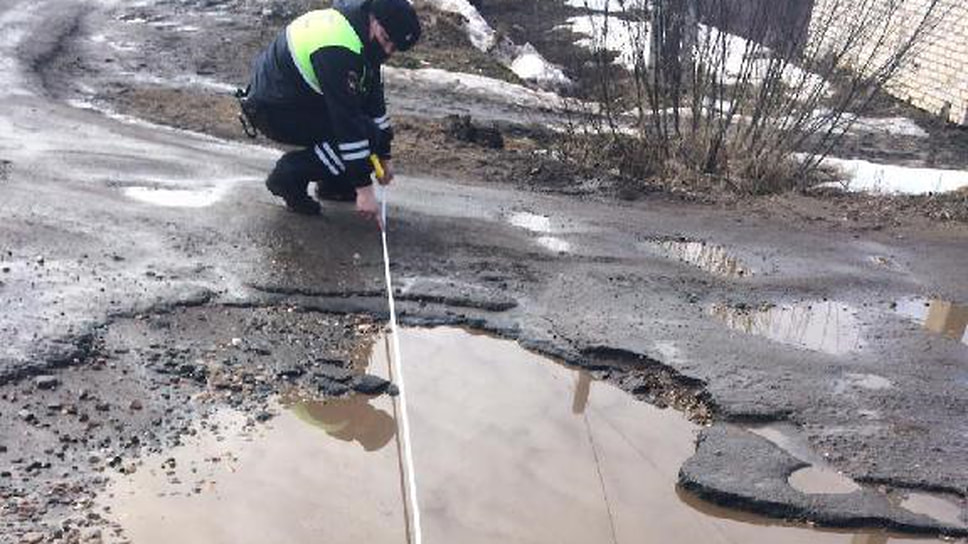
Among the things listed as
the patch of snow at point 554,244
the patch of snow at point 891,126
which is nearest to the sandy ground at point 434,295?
the patch of snow at point 554,244

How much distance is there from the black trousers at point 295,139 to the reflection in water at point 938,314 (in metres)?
3.43

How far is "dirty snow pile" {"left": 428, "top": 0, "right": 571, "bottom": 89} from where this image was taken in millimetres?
12758

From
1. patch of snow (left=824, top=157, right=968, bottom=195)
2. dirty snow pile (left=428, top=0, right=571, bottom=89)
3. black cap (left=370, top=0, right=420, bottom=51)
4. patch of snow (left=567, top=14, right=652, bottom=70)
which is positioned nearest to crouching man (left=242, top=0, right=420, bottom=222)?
black cap (left=370, top=0, right=420, bottom=51)

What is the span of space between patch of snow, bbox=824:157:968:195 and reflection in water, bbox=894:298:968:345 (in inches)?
139

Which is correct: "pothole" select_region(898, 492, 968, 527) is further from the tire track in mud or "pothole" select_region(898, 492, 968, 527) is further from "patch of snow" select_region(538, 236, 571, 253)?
the tire track in mud

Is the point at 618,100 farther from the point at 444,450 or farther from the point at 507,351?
the point at 444,450

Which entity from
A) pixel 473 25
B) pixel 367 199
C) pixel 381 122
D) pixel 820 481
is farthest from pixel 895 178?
pixel 820 481

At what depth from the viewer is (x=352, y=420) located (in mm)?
3871

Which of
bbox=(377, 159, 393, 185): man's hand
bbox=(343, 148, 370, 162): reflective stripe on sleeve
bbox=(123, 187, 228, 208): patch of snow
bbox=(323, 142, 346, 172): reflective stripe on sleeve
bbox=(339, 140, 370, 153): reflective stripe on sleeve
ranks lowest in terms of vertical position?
bbox=(123, 187, 228, 208): patch of snow

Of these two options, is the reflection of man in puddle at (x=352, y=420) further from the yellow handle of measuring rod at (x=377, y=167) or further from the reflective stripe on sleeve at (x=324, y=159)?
the reflective stripe on sleeve at (x=324, y=159)

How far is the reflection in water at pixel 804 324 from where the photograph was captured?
4.91 metres

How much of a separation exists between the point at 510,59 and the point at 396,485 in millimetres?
10954

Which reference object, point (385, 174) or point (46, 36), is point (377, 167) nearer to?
point (385, 174)

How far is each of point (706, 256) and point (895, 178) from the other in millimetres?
4784
